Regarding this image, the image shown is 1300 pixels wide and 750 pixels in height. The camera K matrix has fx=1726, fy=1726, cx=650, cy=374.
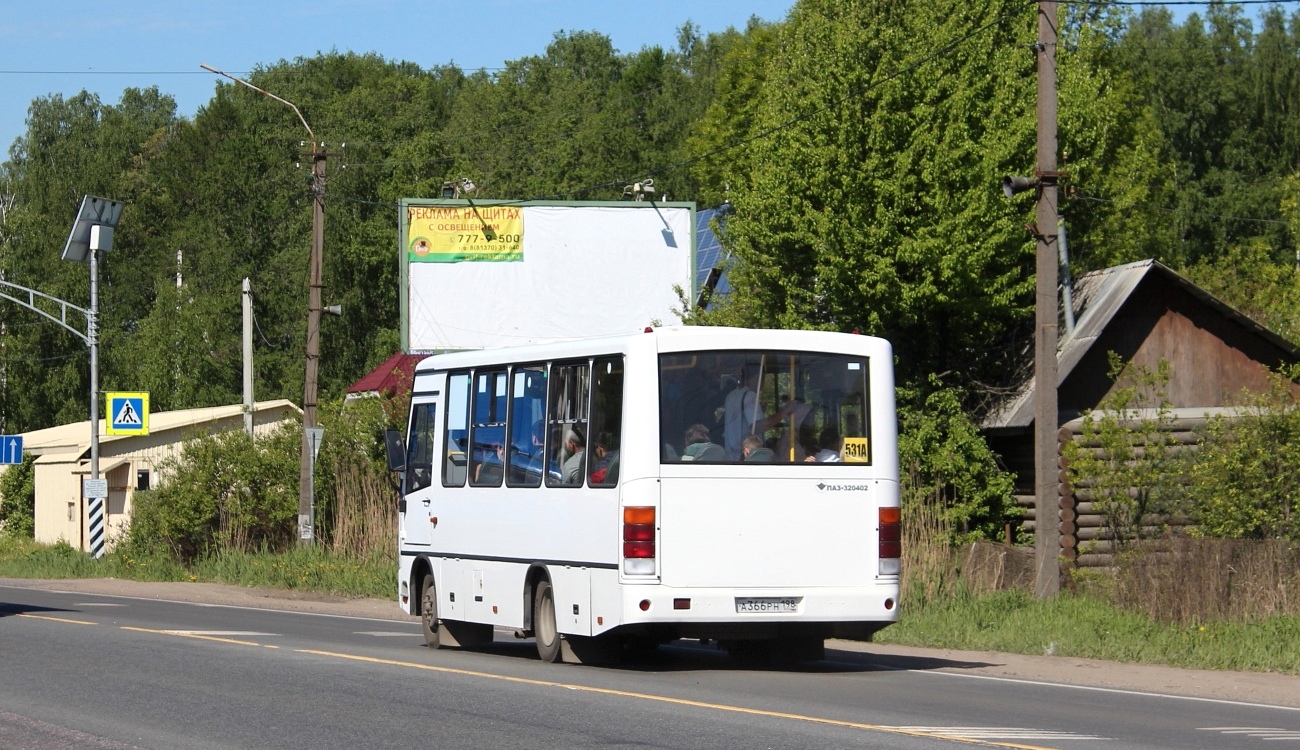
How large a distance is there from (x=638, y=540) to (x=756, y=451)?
1329 mm

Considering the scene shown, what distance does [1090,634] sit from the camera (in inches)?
710

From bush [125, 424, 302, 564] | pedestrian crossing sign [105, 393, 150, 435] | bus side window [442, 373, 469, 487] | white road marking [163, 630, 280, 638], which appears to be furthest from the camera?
pedestrian crossing sign [105, 393, 150, 435]

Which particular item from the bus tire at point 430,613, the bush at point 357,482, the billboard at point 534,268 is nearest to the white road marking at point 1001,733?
the bus tire at point 430,613

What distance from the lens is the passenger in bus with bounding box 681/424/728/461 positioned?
1441cm

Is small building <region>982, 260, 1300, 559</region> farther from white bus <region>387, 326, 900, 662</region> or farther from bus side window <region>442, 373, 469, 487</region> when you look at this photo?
white bus <region>387, 326, 900, 662</region>

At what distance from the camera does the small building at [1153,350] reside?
2947 centimetres

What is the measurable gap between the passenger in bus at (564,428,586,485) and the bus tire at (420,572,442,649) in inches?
139

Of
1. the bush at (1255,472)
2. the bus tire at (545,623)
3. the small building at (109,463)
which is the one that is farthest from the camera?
the small building at (109,463)

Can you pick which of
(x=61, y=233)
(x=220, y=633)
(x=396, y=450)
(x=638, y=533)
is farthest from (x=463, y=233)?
(x=61, y=233)

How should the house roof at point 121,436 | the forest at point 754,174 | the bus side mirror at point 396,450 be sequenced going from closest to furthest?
1. the bus side mirror at point 396,450
2. the forest at point 754,174
3. the house roof at point 121,436

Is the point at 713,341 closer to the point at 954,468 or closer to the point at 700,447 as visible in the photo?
the point at 700,447

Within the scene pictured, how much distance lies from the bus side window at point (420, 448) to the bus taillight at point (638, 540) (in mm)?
4491

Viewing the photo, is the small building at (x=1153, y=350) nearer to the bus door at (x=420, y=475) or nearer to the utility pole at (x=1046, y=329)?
the utility pole at (x=1046, y=329)

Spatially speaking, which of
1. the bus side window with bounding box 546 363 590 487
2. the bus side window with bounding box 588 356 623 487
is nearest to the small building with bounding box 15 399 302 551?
the bus side window with bounding box 546 363 590 487
